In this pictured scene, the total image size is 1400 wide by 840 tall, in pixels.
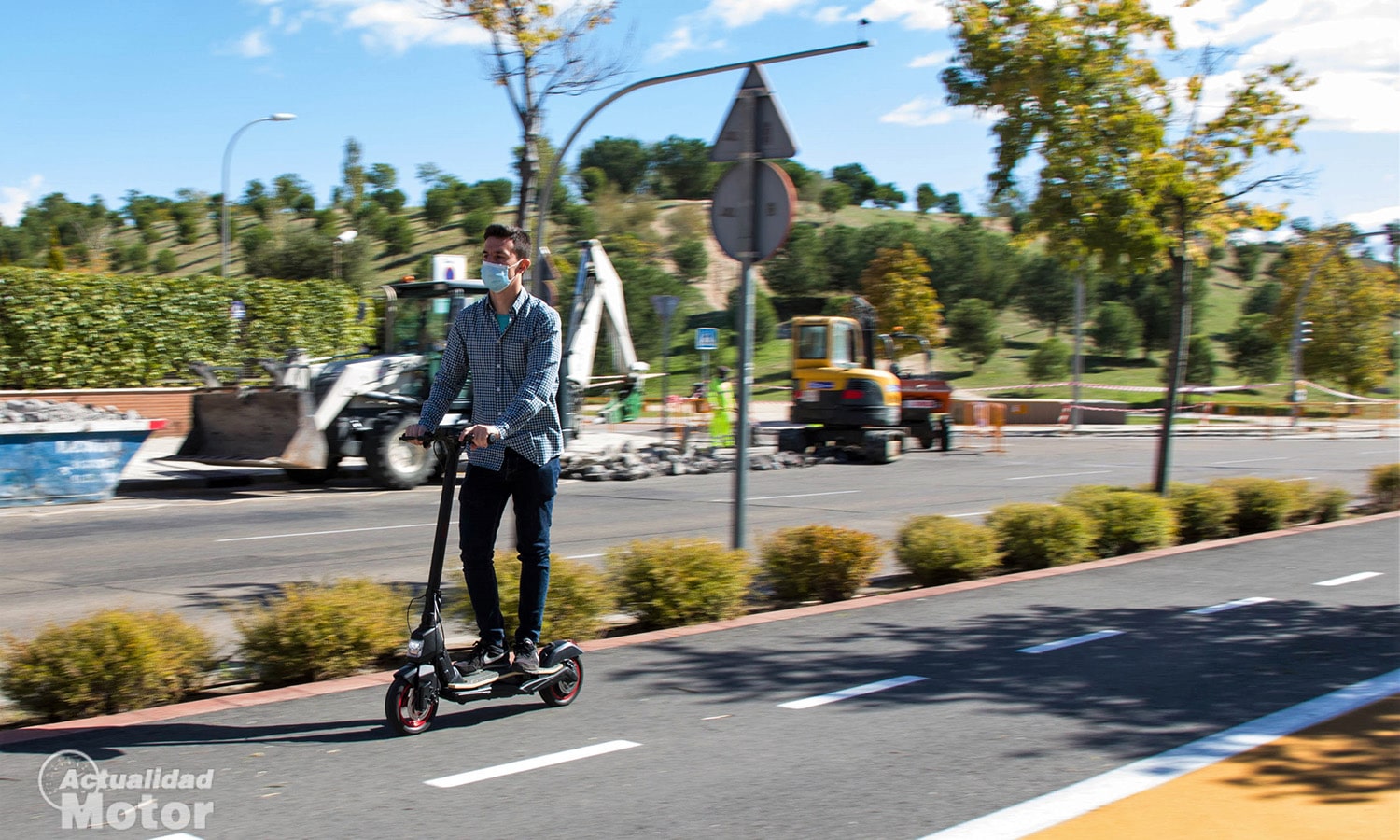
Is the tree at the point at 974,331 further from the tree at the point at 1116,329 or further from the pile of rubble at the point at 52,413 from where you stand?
the pile of rubble at the point at 52,413

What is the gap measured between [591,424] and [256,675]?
96.5ft

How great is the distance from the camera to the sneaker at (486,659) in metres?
5.00

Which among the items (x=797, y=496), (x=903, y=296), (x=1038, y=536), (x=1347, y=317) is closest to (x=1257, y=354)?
(x=1347, y=317)

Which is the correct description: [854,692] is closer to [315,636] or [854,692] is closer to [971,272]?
[315,636]

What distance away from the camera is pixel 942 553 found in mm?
8469

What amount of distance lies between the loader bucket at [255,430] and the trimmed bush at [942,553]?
28.6 feet

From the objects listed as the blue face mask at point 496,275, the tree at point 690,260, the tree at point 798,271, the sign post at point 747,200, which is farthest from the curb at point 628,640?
the tree at point 690,260

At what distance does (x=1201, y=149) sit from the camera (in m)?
12.0

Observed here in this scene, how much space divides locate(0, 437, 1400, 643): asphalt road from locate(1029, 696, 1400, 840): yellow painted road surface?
370cm

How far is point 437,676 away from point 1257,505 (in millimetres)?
9104

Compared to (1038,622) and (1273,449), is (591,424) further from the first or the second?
(1038,622)

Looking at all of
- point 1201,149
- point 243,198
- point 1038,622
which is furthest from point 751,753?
point 243,198

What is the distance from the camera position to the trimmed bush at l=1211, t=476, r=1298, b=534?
11.6 meters

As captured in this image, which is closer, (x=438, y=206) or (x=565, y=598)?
(x=565, y=598)
